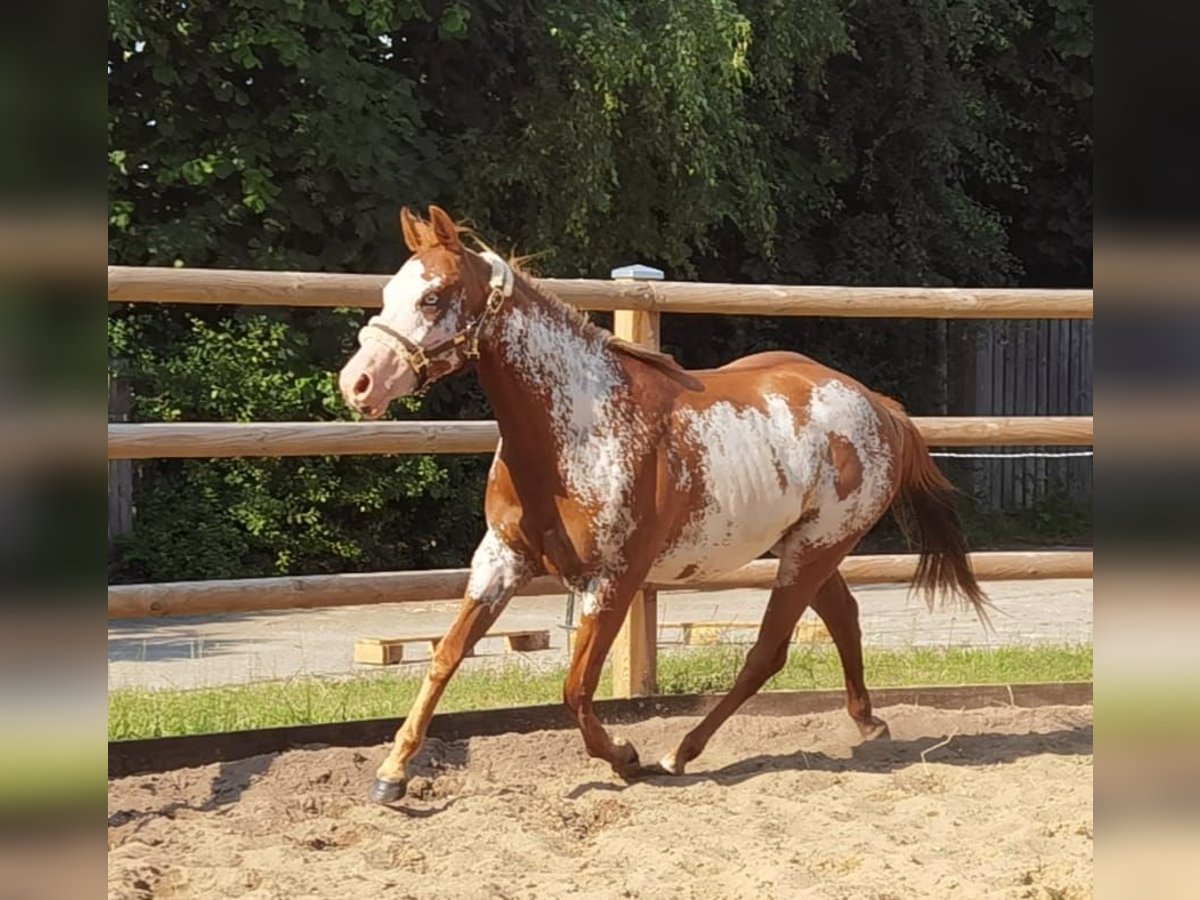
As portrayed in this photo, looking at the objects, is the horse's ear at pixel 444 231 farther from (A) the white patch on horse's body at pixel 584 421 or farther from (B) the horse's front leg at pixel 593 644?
(B) the horse's front leg at pixel 593 644

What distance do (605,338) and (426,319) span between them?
621 millimetres

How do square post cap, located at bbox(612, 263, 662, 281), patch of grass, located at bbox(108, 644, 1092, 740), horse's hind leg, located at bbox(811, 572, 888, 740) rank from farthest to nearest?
square post cap, located at bbox(612, 263, 662, 281), patch of grass, located at bbox(108, 644, 1092, 740), horse's hind leg, located at bbox(811, 572, 888, 740)

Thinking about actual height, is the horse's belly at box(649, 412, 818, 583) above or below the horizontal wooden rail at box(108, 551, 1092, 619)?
above

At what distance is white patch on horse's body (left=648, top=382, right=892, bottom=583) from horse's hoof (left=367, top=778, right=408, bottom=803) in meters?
0.88

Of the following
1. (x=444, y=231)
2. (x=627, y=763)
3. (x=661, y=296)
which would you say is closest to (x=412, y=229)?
(x=444, y=231)

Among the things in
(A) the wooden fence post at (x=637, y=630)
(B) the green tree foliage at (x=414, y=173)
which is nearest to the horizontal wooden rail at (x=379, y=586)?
(A) the wooden fence post at (x=637, y=630)

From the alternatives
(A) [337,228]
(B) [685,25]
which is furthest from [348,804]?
(B) [685,25]

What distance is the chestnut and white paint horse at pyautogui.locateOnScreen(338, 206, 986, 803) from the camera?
352 cm

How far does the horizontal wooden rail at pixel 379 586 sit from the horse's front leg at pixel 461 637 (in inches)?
21.7

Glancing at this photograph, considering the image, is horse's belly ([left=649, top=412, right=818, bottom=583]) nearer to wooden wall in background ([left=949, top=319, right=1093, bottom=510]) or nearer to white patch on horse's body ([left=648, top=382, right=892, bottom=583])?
white patch on horse's body ([left=648, top=382, right=892, bottom=583])

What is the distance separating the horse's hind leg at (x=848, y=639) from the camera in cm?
435

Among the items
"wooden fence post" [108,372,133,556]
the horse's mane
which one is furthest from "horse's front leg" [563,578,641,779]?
"wooden fence post" [108,372,133,556]
